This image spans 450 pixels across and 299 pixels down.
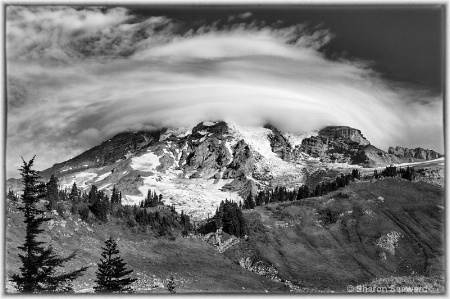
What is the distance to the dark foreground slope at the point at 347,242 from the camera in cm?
13925

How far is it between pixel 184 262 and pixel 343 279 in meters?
51.0

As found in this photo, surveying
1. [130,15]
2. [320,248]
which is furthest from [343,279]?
[130,15]

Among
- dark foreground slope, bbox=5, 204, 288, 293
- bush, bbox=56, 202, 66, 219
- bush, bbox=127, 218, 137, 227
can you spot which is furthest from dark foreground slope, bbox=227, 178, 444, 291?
bush, bbox=56, 202, 66, 219

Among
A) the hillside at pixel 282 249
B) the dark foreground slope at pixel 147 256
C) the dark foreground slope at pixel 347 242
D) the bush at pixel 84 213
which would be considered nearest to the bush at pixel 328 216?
the dark foreground slope at pixel 347 242

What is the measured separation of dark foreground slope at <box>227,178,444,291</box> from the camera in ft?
457

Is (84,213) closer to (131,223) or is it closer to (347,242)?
(131,223)

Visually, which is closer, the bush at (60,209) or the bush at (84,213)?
the bush at (60,209)

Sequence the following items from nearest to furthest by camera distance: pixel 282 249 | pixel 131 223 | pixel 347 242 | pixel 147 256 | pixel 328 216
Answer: pixel 147 256, pixel 131 223, pixel 282 249, pixel 347 242, pixel 328 216

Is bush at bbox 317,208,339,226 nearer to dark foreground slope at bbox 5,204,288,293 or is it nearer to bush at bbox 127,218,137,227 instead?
dark foreground slope at bbox 5,204,288,293

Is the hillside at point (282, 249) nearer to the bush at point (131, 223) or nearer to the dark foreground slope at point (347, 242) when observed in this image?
the dark foreground slope at point (347, 242)

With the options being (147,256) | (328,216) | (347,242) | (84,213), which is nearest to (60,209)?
(84,213)

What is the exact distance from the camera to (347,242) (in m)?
168

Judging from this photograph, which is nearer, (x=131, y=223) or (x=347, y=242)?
(x=131, y=223)

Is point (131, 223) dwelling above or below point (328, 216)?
above
